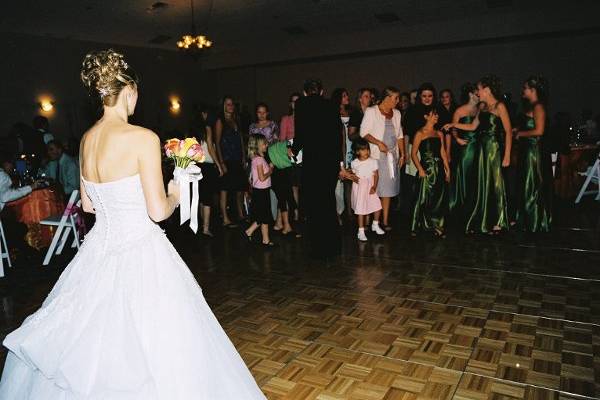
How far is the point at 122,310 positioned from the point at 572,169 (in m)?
7.12

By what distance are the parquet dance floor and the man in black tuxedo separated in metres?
0.24

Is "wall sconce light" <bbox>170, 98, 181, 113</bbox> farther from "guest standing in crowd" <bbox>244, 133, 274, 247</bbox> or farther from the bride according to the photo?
the bride

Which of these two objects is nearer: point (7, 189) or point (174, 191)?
point (174, 191)

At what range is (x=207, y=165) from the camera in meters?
5.89

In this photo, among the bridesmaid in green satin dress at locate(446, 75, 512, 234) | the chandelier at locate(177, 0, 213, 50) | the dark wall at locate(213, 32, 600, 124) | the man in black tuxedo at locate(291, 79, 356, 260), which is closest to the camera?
the man in black tuxedo at locate(291, 79, 356, 260)

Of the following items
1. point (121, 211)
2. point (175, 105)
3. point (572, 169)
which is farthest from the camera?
point (175, 105)

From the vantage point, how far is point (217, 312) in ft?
11.0

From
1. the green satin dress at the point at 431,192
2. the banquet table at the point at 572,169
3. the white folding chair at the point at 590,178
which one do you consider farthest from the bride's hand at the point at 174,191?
the banquet table at the point at 572,169

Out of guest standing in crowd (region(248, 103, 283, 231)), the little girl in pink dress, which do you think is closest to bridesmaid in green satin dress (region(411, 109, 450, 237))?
the little girl in pink dress

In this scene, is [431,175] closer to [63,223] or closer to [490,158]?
[490,158]

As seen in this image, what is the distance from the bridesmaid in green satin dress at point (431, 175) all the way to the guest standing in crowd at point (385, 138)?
11.6 inches

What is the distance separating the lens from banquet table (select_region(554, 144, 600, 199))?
721 cm

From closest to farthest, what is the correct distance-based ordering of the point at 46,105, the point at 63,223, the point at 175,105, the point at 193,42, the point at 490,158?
Result: the point at 63,223, the point at 490,158, the point at 193,42, the point at 46,105, the point at 175,105

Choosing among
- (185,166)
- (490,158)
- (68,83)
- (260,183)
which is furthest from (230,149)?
(68,83)
